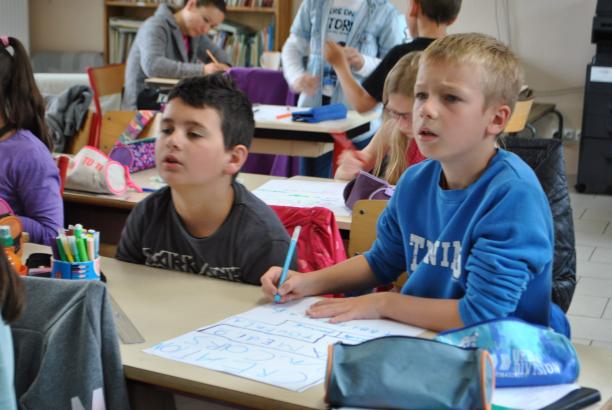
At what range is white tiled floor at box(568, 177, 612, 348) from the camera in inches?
145

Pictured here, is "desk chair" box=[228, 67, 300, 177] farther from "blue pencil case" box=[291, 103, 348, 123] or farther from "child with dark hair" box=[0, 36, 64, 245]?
"child with dark hair" box=[0, 36, 64, 245]

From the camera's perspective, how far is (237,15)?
7.31 metres

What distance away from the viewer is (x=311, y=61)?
4652mm

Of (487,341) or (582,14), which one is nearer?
(487,341)

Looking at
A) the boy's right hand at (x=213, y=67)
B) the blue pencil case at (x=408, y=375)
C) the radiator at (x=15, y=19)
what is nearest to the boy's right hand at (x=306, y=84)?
the boy's right hand at (x=213, y=67)

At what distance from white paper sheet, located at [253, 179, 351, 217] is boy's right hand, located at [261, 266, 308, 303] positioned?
0.92 m

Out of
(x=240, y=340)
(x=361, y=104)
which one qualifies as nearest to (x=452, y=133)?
(x=240, y=340)

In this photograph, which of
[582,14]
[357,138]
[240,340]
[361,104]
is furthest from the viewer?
[582,14]

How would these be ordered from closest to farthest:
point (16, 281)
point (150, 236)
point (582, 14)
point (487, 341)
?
point (16, 281), point (487, 341), point (150, 236), point (582, 14)

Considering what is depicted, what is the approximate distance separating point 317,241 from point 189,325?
0.62 metres

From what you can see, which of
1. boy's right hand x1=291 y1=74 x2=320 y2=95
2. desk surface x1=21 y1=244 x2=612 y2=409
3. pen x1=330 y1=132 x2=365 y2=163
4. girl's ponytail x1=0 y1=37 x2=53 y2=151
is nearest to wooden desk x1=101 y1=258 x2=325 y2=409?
desk surface x1=21 y1=244 x2=612 y2=409

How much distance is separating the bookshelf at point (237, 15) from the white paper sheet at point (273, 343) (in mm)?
5516

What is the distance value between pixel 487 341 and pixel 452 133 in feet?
1.35

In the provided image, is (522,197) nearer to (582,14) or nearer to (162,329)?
(162,329)
